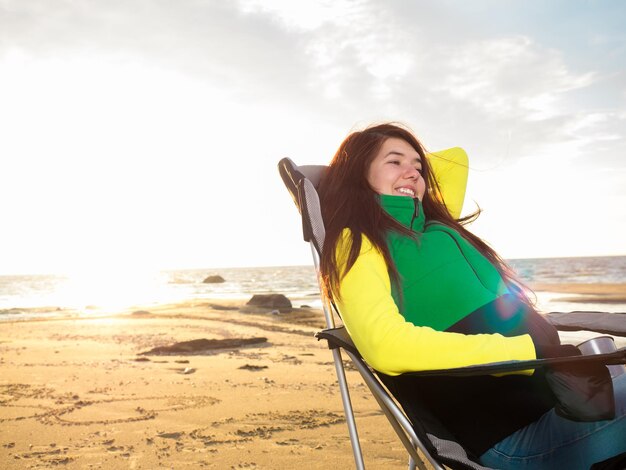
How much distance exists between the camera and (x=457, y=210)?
2631 mm

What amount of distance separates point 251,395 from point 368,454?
1.48 m

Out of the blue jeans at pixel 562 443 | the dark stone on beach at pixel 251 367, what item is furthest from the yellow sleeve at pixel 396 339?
the dark stone on beach at pixel 251 367

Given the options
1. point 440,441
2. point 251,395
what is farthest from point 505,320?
point 251,395

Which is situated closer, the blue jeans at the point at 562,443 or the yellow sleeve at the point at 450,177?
the blue jeans at the point at 562,443

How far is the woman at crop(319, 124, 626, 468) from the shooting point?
149cm

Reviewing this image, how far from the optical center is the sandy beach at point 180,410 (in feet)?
9.63

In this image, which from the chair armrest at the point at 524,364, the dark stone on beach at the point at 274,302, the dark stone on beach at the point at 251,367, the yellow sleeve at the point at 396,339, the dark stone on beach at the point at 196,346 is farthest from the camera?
the dark stone on beach at the point at 274,302

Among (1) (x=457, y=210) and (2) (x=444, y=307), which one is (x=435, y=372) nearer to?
(2) (x=444, y=307)

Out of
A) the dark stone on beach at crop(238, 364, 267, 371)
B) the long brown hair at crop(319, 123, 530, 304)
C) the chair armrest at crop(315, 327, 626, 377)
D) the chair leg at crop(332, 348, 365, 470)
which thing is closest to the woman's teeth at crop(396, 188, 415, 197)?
the long brown hair at crop(319, 123, 530, 304)

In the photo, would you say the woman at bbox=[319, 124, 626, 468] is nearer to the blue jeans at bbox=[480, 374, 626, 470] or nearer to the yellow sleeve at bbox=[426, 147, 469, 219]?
the blue jeans at bbox=[480, 374, 626, 470]

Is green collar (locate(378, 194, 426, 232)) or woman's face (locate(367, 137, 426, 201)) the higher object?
woman's face (locate(367, 137, 426, 201))

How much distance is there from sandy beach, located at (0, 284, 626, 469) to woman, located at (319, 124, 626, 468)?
56.5 inches

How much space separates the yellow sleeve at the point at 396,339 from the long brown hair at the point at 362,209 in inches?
3.5

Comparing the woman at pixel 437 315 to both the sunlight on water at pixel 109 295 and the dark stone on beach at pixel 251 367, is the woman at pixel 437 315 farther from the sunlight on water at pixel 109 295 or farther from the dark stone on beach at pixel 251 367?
the sunlight on water at pixel 109 295
